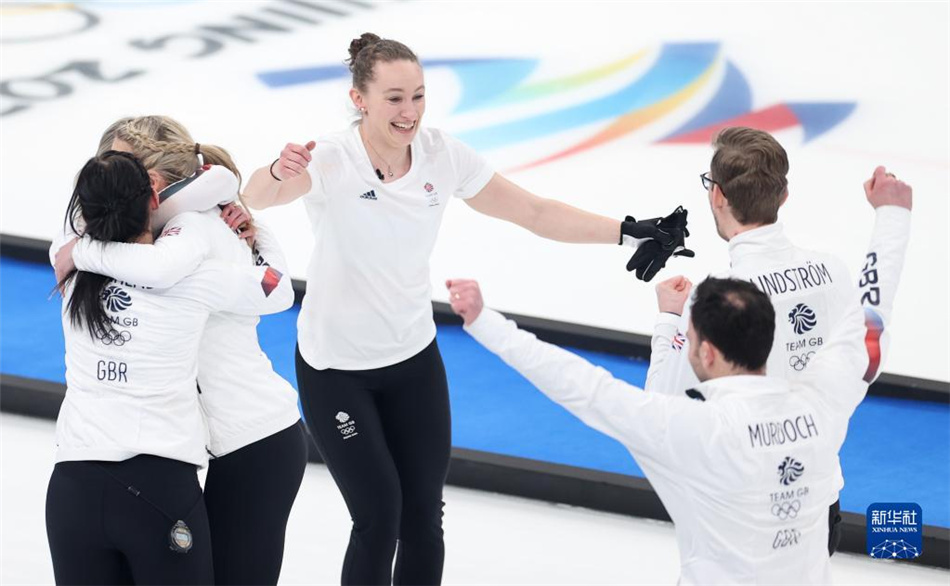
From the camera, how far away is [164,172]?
3.32 metres

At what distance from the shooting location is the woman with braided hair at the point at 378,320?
12.0 feet

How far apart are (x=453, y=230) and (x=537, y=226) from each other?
11.0 ft

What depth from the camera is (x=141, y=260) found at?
2998 mm

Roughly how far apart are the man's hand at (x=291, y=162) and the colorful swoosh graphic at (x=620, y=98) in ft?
15.9

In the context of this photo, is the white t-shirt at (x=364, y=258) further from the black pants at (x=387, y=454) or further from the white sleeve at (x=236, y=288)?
the white sleeve at (x=236, y=288)

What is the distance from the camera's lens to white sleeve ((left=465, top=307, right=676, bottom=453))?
8.87ft

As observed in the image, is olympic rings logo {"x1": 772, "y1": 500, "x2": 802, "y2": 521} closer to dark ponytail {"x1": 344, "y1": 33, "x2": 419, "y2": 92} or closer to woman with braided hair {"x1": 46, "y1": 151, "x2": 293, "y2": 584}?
woman with braided hair {"x1": 46, "y1": 151, "x2": 293, "y2": 584}

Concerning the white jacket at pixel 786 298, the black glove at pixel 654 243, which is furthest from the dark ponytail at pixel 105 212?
the black glove at pixel 654 243

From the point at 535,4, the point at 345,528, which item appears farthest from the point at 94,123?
the point at 345,528

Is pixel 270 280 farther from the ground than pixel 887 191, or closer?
closer

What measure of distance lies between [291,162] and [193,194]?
0.34 metres

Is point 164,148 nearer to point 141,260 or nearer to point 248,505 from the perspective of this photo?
point 141,260

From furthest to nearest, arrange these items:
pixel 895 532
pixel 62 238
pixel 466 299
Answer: pixel 895 532, pixel 62 238, pixel 466 299

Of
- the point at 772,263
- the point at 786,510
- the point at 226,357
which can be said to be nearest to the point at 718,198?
the point at 772,263
